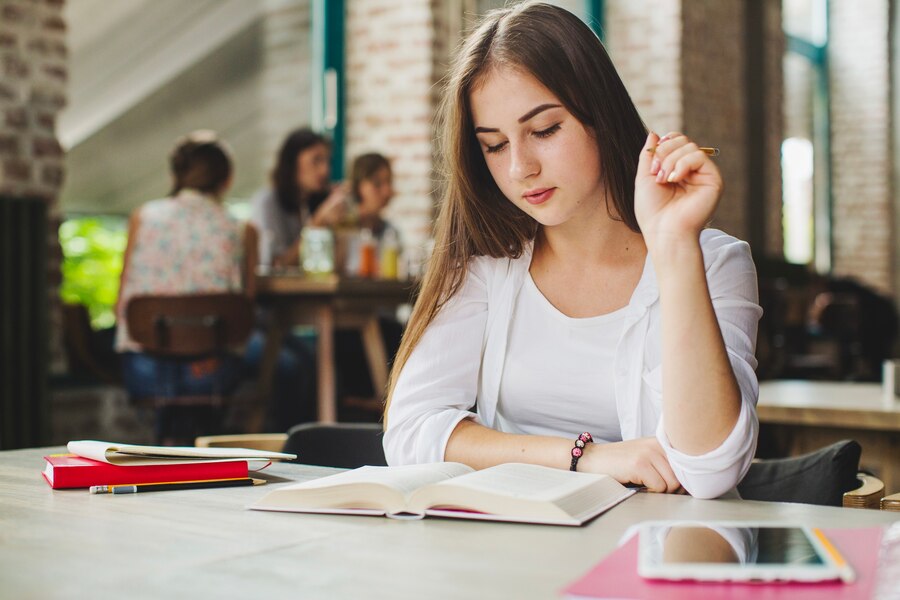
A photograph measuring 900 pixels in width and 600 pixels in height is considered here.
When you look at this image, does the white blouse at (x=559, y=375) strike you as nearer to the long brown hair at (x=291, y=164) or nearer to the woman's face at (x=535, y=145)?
the woman's face at (x=535, y=145)

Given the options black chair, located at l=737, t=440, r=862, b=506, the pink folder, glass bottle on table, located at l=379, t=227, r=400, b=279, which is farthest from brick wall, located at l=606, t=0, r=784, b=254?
the pink folder

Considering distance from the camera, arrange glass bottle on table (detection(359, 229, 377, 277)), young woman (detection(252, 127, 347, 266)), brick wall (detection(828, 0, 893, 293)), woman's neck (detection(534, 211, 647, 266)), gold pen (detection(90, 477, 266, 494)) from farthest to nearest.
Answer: brick wall (detection(828, 0, 893, 293)) < young woman (detection(252, 127, 347, 266)) < glass bottle on table (detection(359, 229, 377, 277)) < woman's neck (detection(534, 211, 647, 266)) < gold pen (detection(90, 477, 266, 494))

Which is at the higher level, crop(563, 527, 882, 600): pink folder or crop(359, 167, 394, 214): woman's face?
crop(359, 167, 394, 214): woman's face

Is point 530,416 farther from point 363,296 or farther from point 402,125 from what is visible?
point 402,125

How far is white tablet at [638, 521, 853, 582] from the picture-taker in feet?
2.56

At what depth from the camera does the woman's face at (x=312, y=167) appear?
4625 millimetres

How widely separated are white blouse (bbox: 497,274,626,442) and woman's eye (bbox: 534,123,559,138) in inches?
10.3

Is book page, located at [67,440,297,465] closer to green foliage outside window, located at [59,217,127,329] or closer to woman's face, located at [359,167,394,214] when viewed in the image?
green foliage outside window, located at [59,217,127,329]

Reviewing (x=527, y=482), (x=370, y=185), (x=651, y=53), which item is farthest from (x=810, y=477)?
(x=651, y=53)

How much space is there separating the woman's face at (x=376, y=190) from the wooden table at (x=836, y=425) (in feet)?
7.68

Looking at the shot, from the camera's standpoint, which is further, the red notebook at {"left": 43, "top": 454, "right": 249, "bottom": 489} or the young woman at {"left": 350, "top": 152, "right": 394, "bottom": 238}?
the young woman at {"left": 350, "top": 152, "right": 394, "bottom": 238}

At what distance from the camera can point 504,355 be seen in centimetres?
164

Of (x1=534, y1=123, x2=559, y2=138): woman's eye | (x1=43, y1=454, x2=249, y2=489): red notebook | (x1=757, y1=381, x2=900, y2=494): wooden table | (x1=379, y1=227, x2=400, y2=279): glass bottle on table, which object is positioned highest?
(x1=534, y1=123, x2=559, y2=138): woman's eye

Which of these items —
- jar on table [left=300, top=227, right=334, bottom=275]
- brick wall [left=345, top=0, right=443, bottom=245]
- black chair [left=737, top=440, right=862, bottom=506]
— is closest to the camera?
black chair [left=737, top=440, right=862, bottom=506]
